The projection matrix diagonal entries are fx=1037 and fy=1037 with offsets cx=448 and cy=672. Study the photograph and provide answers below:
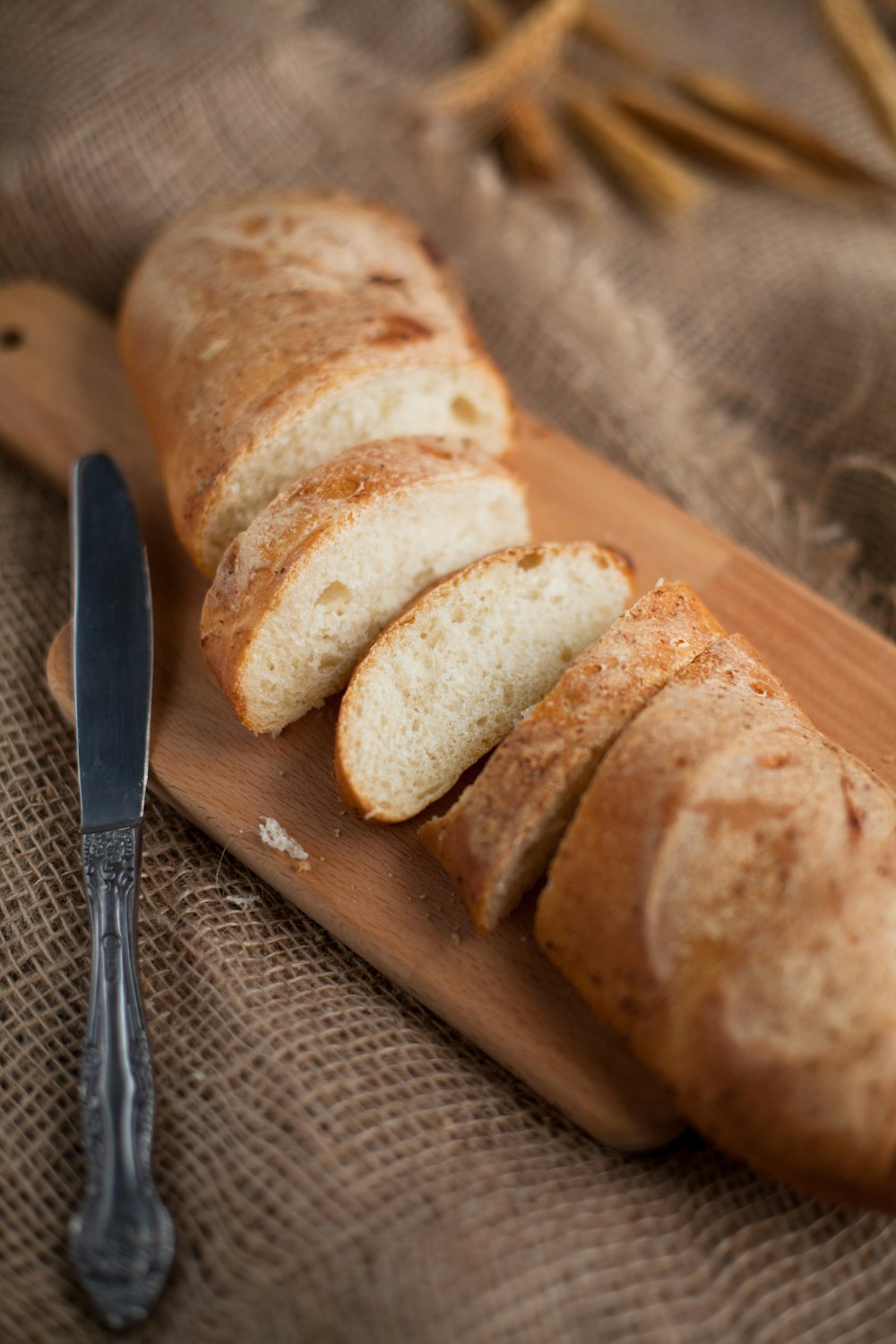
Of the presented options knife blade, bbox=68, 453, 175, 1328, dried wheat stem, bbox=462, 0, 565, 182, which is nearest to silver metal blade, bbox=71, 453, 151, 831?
knife blade, bbox=68, 453, 175, 1328

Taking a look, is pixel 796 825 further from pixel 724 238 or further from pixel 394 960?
pixel 724 238

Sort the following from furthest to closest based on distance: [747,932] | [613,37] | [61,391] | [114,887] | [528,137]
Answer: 1. [613,37]
2. [528,137]
3. [61,391]
4. [114,887]
5. [747,932]

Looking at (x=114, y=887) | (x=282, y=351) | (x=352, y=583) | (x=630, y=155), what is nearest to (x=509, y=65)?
(x=630, y=155)

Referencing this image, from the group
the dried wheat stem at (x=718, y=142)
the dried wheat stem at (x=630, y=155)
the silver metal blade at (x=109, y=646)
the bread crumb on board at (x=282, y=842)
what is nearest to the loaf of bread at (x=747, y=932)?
the bread crumb on board at (x=282, y=842)

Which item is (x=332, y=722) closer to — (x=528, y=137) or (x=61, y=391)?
(x=61, y=391)

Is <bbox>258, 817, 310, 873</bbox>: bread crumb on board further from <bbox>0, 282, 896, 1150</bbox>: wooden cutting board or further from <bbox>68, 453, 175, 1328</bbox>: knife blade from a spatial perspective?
<bbox>68, 453, 175, 1328</bbox>: knife blade

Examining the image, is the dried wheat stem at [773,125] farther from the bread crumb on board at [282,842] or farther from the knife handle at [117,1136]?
the knife handle at [117,1136]
